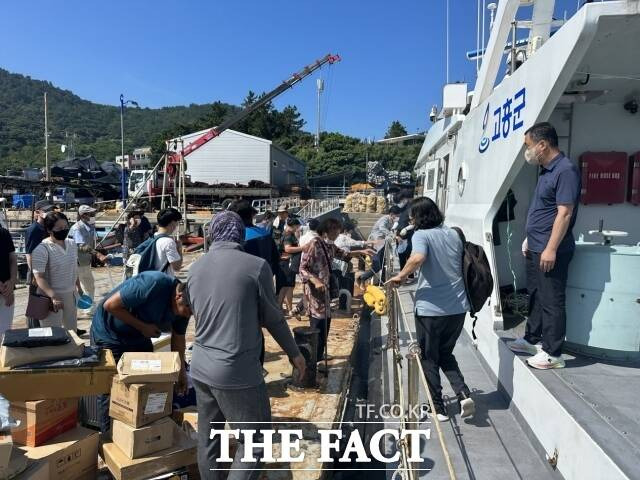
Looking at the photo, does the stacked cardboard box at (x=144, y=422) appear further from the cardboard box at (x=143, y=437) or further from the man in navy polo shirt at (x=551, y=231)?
the man in navy polo shirt at (x=551, y=231)

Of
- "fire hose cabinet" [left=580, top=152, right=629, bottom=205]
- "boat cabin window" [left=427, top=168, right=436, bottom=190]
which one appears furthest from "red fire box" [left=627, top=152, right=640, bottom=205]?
"boat cabin window" [left=427, top=168, right=436, bottom=190]

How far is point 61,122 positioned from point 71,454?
14678cm

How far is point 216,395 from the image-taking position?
101 inches

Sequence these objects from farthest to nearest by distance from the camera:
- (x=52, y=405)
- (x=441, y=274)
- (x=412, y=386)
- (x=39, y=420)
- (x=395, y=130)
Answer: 1. (x=395, y=130)
2. (x=441, y=274)
3. (x=412, y=386)
4. (x=52, y=405)
5. (x=39, y=420)

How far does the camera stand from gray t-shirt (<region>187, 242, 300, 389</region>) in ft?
8.20

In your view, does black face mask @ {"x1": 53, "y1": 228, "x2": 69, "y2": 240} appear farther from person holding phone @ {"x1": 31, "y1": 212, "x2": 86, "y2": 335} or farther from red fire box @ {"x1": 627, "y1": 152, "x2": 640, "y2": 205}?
red fire box @ {"x1": 627, "y1": 152, "x2": 640, "y2": 205}

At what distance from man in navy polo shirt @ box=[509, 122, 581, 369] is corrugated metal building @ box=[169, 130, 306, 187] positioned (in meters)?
38.8

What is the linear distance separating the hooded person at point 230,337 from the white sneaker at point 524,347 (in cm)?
202

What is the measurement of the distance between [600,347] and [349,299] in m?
5.08

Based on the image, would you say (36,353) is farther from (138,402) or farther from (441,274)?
(441,274)

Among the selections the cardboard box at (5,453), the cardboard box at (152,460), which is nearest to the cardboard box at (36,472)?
the cardboard box at (5,453)

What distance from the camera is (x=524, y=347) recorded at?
3.62m

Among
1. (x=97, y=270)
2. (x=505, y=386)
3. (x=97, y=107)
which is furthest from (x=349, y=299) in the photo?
(x=97, y=107)

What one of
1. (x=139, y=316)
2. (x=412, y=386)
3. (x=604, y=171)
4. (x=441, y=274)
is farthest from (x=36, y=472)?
(x=604, y=171)
